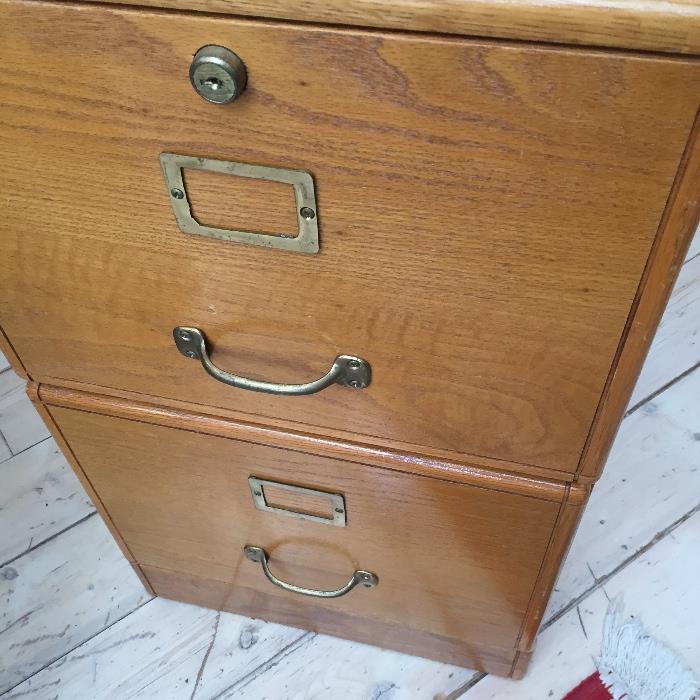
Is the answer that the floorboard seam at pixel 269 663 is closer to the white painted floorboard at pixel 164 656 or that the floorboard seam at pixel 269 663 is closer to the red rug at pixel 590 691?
the white painted floorboard at pixel 164 656

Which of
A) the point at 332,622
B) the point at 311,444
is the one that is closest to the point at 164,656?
the point at 332,622

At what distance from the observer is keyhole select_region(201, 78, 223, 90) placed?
12.5 inches

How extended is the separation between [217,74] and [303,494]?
0.35 metres

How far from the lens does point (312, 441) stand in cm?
53

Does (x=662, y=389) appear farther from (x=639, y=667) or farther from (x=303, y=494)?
(x=303, y=494)

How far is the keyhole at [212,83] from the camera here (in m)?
0.32

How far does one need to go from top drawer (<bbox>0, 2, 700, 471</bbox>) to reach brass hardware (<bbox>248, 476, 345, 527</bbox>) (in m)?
0.08

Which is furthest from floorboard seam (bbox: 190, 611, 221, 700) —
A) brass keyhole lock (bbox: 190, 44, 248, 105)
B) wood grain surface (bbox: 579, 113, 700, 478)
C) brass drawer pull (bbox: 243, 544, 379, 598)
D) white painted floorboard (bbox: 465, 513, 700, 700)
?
brass keyhole lock (bbox: 190, 44, 248, 105)

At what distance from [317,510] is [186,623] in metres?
0.33

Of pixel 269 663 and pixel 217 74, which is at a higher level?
pixel 217 74

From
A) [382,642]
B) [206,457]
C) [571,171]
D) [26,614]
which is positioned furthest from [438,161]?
[26,614]

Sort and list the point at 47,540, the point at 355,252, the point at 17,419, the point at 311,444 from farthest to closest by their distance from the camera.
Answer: the point at 17,419
the point at 47,540
the point at 311,444
the point at 355,252

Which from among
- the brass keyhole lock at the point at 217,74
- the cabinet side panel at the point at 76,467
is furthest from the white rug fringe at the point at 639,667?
the brass keyhole lock at the point at 217,74

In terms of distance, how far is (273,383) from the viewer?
1.58ft
